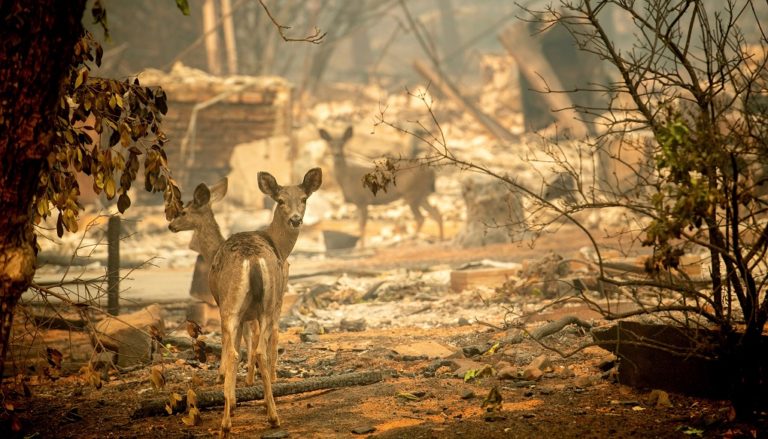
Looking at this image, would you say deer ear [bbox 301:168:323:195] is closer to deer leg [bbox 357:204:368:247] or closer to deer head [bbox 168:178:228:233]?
deer head [bbox 168:178:228:233]

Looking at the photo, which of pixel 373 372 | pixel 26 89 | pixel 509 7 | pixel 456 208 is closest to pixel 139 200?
pixel 456 208

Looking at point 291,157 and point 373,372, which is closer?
point 373,372

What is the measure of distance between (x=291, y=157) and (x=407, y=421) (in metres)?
17.8

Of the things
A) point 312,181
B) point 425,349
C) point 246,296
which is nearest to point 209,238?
point 312,181

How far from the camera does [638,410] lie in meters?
5.26

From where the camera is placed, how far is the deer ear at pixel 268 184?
23.1 feet

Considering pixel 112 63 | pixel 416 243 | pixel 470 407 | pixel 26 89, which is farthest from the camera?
pixel 112 63

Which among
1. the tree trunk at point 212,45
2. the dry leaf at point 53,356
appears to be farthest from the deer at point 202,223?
the tree trunk at point 212,45

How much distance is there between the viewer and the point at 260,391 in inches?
237

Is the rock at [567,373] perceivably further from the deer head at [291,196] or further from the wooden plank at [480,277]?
the wooden plank at [480,277]

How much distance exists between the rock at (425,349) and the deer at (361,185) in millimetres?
9387

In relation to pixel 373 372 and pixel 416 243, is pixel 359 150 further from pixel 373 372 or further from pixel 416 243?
pixel 373 372

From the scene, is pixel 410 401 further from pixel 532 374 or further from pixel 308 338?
pixel 308 338

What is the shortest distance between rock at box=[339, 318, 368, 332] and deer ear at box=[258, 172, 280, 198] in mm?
2982
